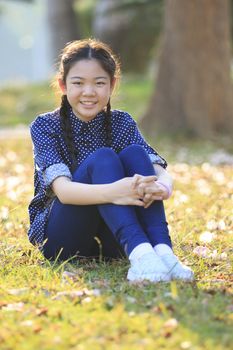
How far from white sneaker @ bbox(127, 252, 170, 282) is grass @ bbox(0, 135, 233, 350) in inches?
2.4

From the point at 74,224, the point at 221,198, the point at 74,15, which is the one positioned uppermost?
the point at 74,15

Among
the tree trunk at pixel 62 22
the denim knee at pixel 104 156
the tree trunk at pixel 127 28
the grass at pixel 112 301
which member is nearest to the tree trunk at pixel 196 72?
Answer: the grass at pixel 112 301

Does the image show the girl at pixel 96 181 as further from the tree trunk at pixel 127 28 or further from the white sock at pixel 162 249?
the tree trunk at pixel 127 28

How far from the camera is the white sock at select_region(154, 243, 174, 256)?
394 centimetres

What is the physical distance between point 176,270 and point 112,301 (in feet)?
1.61

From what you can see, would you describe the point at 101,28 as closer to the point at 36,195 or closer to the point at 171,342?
the point at 36,195

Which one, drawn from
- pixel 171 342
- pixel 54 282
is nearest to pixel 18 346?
pixel 171 342

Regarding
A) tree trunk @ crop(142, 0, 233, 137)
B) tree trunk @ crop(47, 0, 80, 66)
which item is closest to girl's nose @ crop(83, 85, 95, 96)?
tree trunk @ crop(142, 0, 233, 137)

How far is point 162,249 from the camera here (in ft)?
13.0

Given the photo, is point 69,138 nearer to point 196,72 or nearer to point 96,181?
point 96,181

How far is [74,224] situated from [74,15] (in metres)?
18.9

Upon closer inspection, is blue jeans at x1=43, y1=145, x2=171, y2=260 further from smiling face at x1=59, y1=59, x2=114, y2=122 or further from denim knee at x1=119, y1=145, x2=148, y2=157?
smiling face at x1=59, y1=59, x2=114, y2=122

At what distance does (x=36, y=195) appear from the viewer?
14.4ft

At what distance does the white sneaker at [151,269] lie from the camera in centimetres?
382
